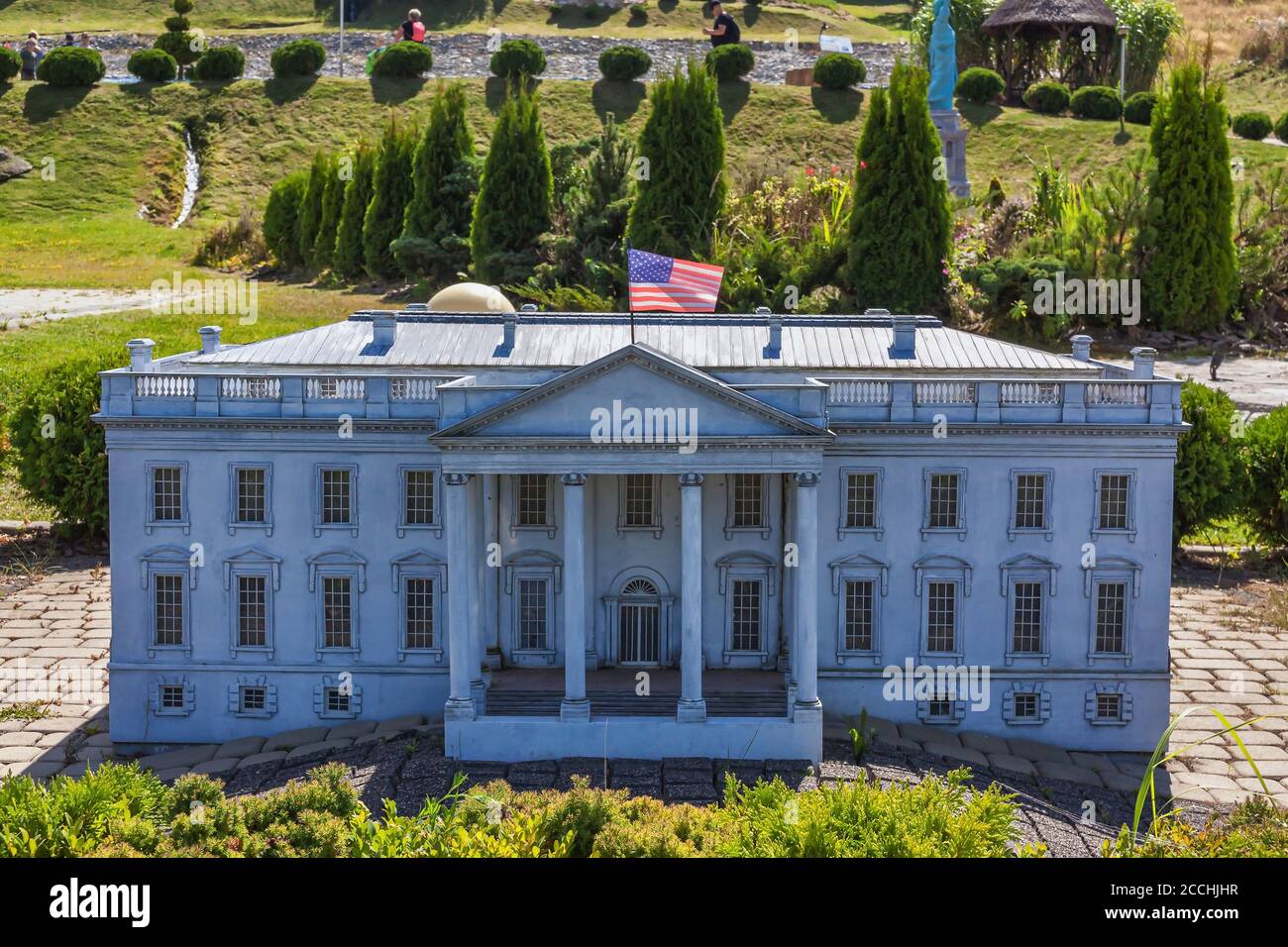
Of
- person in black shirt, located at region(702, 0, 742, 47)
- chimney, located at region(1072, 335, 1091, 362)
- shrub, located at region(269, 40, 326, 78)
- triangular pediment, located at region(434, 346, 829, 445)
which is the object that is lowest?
triangular pediment, located at region(434, 346, 829, 445)

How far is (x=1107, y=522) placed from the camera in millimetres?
33219

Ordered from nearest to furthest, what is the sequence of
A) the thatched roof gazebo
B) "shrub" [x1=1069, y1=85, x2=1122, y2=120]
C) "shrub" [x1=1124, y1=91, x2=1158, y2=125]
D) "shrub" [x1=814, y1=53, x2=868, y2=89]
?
1. "shrub" [x1=1124, y1=91, x2=1158, y2=125]
2. "shrub" [x1=1069, y1=85, x2=1122, y2=120]
3. the thatched roof gazebo
4. "shrub" [x1=814, y1=53, x2=868, y2=89]

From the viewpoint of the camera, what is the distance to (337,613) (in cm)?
3375

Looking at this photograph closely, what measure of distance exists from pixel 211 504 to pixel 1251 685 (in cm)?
2484

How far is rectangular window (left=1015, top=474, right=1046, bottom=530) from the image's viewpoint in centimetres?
3325

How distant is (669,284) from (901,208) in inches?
1013

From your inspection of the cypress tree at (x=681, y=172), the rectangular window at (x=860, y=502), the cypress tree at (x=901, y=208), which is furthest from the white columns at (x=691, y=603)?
the cypress tree at (x=681, y=172)

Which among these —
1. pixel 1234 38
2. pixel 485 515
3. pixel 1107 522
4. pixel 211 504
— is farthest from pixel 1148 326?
pixel 1234 38

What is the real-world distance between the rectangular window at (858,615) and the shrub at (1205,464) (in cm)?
1542

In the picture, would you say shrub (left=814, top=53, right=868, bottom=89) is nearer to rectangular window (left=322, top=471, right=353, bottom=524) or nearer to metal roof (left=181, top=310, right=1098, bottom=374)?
metal roof (left=181, top=310, right=1098, bottom=374)

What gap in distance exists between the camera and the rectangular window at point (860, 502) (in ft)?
109

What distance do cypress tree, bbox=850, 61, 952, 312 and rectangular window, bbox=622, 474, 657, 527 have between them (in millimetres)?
26350

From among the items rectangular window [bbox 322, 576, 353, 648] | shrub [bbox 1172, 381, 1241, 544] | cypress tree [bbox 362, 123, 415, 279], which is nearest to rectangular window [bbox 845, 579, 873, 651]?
rectangular window [bbox 322, 576, 353, 648]

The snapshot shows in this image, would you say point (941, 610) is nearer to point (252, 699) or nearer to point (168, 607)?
point (252, 699)
